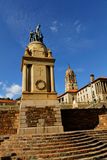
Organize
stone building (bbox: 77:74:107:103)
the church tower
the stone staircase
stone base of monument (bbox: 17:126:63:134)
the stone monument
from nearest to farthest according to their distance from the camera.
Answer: the stone staircase < stone base of monument (bbox: 17:126:63:134) < the stone monument < stone building (bbox: 77:74:107:103) < the church tower

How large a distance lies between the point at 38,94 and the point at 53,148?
5372 mm

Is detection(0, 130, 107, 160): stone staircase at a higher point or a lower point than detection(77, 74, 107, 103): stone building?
lower

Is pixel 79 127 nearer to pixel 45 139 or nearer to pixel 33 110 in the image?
pixel 33 110

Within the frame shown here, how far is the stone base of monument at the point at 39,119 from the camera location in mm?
10492

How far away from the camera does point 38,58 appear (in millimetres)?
13062

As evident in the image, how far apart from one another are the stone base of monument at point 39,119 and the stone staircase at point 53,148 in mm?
2182

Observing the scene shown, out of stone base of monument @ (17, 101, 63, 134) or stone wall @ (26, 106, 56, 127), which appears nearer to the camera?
stone base of monument @ (17, 101, 63, 134)

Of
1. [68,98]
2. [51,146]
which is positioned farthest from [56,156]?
[68,98]

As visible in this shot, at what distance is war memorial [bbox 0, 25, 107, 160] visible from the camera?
6.82 meters

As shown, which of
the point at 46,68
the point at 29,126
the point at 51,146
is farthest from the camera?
the point at 46,68

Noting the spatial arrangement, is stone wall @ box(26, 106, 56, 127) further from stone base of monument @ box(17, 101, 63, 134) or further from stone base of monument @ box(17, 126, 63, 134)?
stone base of monument @ box(17, 126, 63, 134)

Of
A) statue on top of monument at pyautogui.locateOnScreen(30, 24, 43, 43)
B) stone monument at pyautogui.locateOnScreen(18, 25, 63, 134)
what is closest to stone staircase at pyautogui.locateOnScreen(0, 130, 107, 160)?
stone monument at pyautogui.locateOnScreen(18, 25, 63, 134)

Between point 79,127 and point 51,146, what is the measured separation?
696 centimetres

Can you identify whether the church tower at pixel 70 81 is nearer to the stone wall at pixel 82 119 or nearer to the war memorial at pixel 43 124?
the stone wall at pixel 82 119
